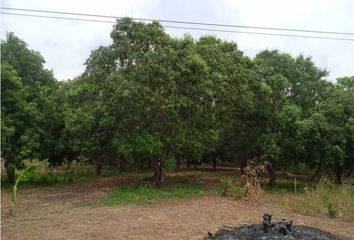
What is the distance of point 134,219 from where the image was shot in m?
11.9

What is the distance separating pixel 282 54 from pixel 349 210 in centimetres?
1072

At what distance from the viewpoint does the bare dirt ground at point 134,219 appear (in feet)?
33.2

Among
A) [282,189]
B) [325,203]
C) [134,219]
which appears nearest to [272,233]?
[134,219]

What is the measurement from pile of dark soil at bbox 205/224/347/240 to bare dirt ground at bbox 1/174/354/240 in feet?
1.49

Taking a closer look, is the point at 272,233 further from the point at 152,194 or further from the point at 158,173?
the point at 158,173

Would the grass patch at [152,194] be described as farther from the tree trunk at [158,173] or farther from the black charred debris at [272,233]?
the black charred debris at [272,233]

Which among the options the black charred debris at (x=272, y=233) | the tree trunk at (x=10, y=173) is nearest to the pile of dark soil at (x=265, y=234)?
the black charred debris at (x=272, y=233)

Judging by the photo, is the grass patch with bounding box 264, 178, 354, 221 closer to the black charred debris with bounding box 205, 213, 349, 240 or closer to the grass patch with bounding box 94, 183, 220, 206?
the black charred debris with bounding box 205, 213, 349, 240

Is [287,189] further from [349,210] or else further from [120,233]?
[120,233]

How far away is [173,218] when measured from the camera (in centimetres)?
1213

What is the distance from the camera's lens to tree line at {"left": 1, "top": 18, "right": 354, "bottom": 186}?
56.1 feet

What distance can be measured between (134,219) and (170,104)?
6043 millimetres

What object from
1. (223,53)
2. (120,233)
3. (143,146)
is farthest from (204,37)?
(120,233)

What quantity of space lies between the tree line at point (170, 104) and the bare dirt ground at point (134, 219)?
11.4ft
